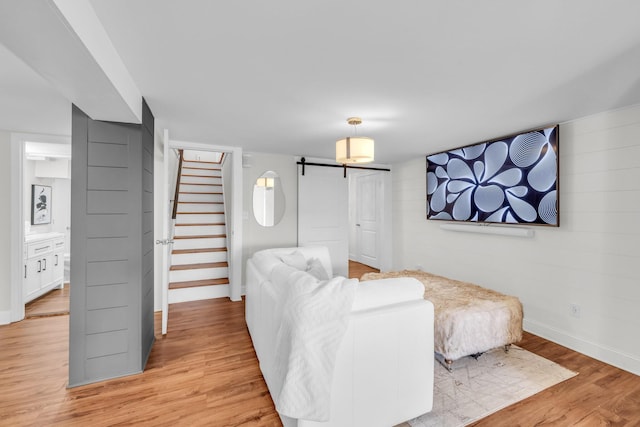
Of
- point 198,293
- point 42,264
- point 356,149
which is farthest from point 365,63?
point 42,264

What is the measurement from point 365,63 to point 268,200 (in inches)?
121

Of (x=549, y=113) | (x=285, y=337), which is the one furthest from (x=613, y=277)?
(x=285, y=337)

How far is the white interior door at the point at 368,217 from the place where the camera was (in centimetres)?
596

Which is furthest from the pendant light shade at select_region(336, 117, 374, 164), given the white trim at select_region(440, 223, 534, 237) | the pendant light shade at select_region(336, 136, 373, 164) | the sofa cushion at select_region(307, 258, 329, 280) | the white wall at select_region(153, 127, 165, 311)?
the white wall at select_region(153, 127, 165, 311)

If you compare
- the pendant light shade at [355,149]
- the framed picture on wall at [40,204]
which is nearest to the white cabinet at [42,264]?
the framed picture on wall at [40,204]

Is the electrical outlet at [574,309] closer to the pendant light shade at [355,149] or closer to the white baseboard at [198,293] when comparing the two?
the pendant light shade at [355,149]

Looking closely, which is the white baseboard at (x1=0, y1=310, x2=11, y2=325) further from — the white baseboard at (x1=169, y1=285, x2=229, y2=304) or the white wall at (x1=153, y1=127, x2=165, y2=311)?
the white baseboard at (x1=169, y1=285, x2=229, y2=304)

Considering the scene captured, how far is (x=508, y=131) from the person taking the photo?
3.04m

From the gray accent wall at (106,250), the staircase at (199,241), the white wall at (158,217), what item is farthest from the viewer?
the staircase at (199,241)

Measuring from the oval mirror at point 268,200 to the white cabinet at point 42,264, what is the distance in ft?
9.39

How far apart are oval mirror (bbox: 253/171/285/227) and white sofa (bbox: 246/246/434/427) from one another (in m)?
2.68

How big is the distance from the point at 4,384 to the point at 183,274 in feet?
6.52

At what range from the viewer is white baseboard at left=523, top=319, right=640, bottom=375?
2.28 meters

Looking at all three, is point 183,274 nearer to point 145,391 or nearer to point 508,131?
point 145,391
